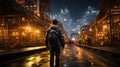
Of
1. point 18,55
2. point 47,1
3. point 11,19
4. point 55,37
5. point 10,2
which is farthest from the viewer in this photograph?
point 47,1

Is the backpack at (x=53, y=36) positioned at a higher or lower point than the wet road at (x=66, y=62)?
higher

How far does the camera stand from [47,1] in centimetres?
11350

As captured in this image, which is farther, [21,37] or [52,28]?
[21,37]

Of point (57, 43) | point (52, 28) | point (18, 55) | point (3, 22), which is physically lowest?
point (18, 55)

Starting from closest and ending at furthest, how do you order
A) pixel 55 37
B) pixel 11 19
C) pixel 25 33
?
pixel 55 37 → pixel 25 33 → pixel 11 19

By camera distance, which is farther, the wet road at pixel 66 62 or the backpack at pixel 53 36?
the wet road at pixel 66 62

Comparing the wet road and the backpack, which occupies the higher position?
the backpack

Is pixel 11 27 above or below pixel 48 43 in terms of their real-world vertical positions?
above

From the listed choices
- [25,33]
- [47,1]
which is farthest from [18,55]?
[47,1]

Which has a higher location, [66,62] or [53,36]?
[53,36]

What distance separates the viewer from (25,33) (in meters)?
37.4

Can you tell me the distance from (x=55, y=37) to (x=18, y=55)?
971 cm

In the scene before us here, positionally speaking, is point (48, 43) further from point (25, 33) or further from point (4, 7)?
point (25, 33)

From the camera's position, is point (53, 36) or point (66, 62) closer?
point (53, 36)
